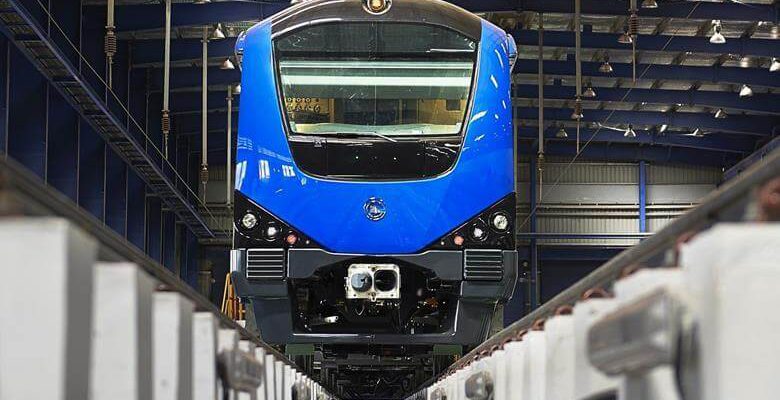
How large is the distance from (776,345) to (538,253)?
34.0 meters

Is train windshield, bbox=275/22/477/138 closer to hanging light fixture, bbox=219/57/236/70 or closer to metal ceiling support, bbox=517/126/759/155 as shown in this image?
hanging light fixture, bbox=219/57/236/70

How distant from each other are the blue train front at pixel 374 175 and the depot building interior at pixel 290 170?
0.11m

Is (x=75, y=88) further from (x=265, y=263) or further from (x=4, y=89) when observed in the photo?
(x=265, y=263)

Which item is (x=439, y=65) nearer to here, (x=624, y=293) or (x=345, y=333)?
(x=345, y=333)

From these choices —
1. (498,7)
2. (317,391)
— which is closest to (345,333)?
(317,391)

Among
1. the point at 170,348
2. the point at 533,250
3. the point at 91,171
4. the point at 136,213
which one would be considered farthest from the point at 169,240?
the point at 170,348

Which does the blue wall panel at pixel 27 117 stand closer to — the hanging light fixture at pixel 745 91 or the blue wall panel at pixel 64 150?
the blue wall panel at pixel 64 150

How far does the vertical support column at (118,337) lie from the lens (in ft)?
8.63

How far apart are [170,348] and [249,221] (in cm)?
688

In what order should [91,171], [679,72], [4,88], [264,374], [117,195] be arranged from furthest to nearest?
1. [679,72]
2. [117,195]
3. [91,171]
4. [4,88]
5. [264,374]

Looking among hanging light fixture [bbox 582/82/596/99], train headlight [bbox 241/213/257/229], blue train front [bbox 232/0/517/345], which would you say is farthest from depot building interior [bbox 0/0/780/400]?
train headlight [bbox 241/213/257/229]

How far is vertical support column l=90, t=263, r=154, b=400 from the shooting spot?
2.63m

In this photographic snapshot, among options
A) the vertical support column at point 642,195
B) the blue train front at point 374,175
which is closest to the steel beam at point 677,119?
the vertical support column at point 642,195

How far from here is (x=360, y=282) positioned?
992 cm
